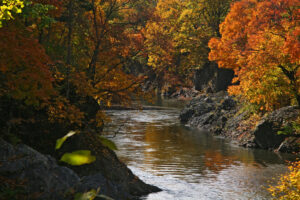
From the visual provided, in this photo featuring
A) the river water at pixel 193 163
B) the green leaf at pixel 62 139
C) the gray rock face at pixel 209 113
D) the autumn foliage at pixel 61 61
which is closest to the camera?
the green leaf at pixel 62 139

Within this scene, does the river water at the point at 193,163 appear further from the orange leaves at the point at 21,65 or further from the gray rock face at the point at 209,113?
the orange leaves at the point at 21,65

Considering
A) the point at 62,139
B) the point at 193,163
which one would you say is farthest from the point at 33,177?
the point at 193,163

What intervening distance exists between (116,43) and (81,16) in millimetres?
2725

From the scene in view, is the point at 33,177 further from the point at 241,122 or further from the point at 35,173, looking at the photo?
the point at 241,122

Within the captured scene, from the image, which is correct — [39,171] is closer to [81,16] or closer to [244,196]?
[244,196]

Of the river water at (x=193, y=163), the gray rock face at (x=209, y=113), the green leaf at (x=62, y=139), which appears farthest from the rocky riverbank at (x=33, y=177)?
the gray rock face at (x=209, y=113)

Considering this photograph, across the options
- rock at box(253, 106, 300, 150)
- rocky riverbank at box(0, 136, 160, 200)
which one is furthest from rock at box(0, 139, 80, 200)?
rock at box(253, 106, 300, 150)

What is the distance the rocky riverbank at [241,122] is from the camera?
103 ft

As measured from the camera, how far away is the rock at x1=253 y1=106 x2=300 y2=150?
103 ft

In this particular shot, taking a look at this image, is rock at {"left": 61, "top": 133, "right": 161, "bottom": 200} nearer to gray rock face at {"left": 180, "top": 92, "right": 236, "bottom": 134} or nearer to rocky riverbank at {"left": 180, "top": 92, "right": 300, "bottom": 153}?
rocky riverbank at {"left": 180, "top": 92, "right": 300, "bottom": 153}

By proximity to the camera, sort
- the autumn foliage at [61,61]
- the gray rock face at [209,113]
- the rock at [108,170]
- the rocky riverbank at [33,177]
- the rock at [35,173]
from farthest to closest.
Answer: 1. the gray rock face at [209,113]
2. the rock at [108,170]
3. the autumn foliage at [61,61]
4. the rock at [35,173]
5. the rocky riverbank at [33,177]

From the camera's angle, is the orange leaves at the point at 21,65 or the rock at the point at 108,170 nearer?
the orange leaves at the point at 21,65

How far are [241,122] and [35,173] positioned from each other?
28554 mm

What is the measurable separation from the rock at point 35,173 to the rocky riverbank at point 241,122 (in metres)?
21.6
